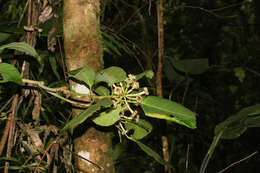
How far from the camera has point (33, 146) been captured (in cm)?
104


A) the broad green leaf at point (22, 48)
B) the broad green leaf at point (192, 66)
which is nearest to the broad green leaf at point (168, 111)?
the broad green leaf at point (22, 48)

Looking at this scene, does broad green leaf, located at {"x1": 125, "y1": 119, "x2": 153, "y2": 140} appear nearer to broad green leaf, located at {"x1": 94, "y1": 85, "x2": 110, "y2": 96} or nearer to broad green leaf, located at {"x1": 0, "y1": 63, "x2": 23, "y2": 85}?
broad green leaf, located at {"x1": 94, "y1": 85, "x2": 110, "y2": 96}

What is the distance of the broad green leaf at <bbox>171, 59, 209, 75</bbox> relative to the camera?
5.20ft

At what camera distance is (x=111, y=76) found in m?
0.76

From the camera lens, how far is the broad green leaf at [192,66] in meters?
1.59

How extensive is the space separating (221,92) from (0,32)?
3389 mm

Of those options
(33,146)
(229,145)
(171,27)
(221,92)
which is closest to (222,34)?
(221,92)

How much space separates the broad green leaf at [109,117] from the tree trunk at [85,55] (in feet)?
0.28

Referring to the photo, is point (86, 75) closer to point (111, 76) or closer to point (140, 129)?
point (111, 76)

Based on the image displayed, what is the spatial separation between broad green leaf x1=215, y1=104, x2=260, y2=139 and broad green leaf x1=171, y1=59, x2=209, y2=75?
67 cm

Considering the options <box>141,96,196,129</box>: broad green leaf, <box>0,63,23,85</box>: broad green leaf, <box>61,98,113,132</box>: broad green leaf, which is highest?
<box>0,63,23,85</box>: broad green leaf

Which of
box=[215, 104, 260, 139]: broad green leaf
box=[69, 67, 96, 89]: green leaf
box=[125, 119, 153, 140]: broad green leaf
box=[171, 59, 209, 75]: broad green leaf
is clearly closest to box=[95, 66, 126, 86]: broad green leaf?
box=[69, 67, 96, 89]: green leaf

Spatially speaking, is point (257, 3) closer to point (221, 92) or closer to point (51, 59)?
point (221, 92)

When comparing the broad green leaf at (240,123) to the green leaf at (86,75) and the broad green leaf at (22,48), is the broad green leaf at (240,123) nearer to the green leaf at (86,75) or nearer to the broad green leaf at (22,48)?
the green leaf at (86,75)
